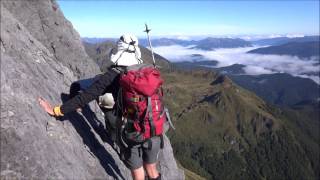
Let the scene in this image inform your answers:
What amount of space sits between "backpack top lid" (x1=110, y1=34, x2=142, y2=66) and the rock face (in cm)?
303

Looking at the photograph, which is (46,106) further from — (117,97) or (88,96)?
(117,97)

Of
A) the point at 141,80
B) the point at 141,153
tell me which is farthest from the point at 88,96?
the point at 141,153

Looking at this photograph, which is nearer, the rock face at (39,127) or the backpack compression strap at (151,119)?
the rock face at (39,127)

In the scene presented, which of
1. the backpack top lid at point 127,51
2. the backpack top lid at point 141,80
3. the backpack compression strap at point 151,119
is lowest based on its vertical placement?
the backpack compression strap at point 151,119

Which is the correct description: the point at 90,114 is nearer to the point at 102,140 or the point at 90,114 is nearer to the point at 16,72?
the point at 102,140

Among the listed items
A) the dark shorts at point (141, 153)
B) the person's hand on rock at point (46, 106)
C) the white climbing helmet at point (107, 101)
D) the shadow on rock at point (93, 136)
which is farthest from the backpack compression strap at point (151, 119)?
the shadow on rock at point (93, 136)

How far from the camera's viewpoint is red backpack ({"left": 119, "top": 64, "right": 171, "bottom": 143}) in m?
12.0

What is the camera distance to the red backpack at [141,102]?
472 inches

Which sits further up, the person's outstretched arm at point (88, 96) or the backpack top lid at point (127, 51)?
the backpack top lid at point (127, 51)

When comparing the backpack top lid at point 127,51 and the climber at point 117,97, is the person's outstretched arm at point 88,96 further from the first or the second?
the backpack top lid at point 127,51

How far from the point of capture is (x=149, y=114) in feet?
40.2

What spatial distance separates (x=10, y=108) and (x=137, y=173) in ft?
15.0

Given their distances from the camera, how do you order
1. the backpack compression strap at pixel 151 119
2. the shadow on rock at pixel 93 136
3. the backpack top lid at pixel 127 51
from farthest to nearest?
the shadow on rock at pixel 93 136
the backpack top lid at pixel 127 51
the backpack compression strap at pixel 151 119

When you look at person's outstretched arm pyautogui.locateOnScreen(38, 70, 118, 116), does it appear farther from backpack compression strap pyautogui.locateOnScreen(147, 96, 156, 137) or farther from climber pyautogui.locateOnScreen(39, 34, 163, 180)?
backpack compression strap pyautogui.locateOnScreen(147, 96, 156, 137)
